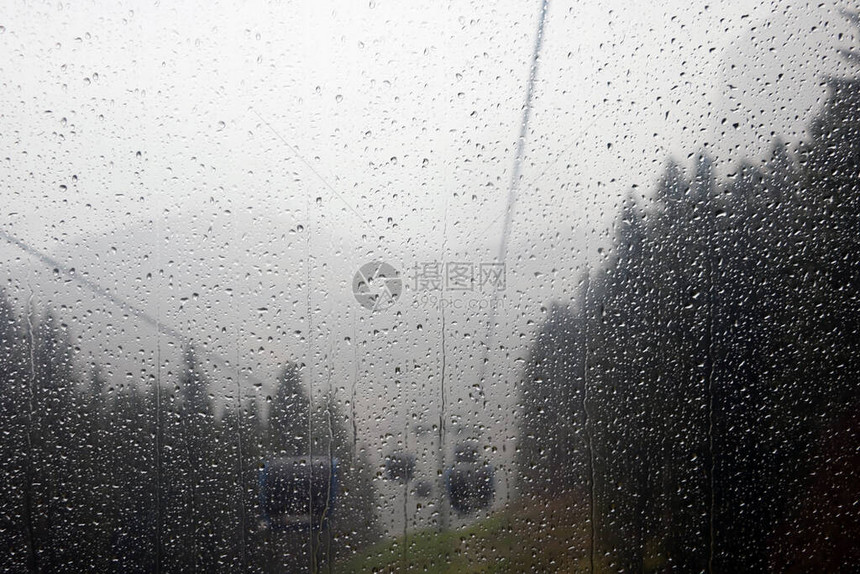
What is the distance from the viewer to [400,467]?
0.86m

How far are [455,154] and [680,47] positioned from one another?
44cm

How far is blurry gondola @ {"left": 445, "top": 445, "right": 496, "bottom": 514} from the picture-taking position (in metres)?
0.86

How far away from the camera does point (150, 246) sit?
2.84ft

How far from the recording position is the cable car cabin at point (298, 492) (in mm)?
860

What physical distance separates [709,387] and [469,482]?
43cm

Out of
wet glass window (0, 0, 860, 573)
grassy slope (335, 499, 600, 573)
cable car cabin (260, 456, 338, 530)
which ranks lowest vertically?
grassy slope (335, 499, 600, 573)

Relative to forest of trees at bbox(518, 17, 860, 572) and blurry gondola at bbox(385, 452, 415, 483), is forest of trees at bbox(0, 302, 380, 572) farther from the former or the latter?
forest of trees at bbox(518, 17, 860, 572)

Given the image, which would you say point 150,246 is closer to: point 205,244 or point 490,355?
point 205,244

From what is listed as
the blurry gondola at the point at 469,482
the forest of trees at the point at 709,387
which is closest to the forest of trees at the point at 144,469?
the blurry gondola at the point at 469,482

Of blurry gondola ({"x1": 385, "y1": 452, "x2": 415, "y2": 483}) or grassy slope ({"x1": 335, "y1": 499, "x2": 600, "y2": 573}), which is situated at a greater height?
blurry gondola ({"x1": 385, "y1": 452, "x2": 415, "y2": 483})

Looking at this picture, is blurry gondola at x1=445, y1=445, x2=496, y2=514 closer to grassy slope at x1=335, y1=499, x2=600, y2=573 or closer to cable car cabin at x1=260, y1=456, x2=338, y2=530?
grassy slope at x1=335, y1=499, x2=600, y2=573

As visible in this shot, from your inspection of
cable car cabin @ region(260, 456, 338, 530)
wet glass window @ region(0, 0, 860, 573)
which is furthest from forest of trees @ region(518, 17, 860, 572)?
cable car cabin @ region(260, 456, 338, 530)

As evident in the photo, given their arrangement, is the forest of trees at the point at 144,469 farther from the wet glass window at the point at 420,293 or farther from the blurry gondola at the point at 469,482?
the blurry gondola at the point at 469,482

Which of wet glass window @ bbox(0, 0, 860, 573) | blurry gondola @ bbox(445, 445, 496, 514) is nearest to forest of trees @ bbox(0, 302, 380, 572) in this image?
wet glass window @ bbox(0, 0, 860, 573)
